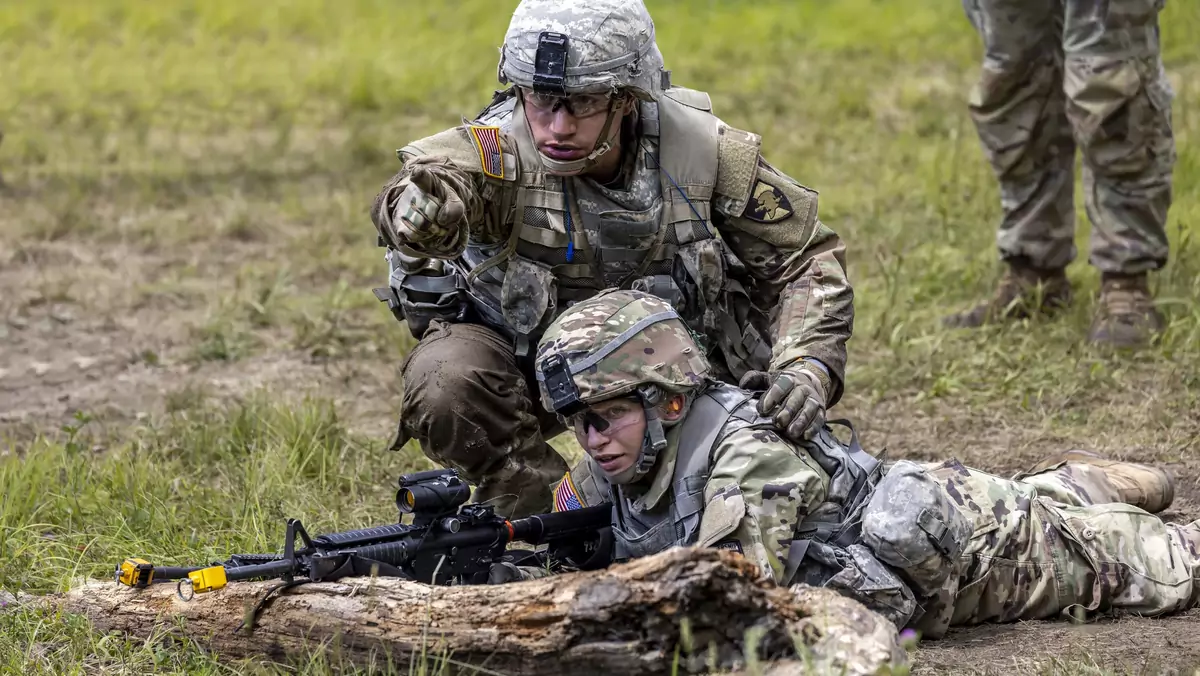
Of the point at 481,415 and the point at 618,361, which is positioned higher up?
the point at 618,361

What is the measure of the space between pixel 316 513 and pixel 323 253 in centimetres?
379

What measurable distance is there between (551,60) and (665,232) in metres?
0.64

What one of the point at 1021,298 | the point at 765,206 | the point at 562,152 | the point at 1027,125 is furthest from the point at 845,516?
the point at 1027,125

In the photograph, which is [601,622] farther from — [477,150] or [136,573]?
[477,150]

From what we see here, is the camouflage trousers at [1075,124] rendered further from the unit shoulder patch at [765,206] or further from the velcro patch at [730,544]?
the velcro patch at [730,544]

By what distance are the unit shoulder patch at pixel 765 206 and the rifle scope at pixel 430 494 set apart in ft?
4.25

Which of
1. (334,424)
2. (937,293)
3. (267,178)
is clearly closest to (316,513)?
(334,424)

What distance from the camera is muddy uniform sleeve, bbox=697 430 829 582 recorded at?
139 inches

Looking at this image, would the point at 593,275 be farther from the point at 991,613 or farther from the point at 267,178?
the point at 267,178

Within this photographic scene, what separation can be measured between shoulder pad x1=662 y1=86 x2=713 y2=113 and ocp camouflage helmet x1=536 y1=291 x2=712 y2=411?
0.83 metres

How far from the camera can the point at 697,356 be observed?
3834mm

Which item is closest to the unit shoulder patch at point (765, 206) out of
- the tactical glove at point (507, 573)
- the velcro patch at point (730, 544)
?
the velcro patch at point (730, 544)

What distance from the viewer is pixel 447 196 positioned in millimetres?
3779

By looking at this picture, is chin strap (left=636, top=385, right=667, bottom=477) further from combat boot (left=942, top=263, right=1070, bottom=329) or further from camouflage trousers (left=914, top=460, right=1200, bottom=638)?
combat boot (left=942, top=263, right=1070, bottom=329)
